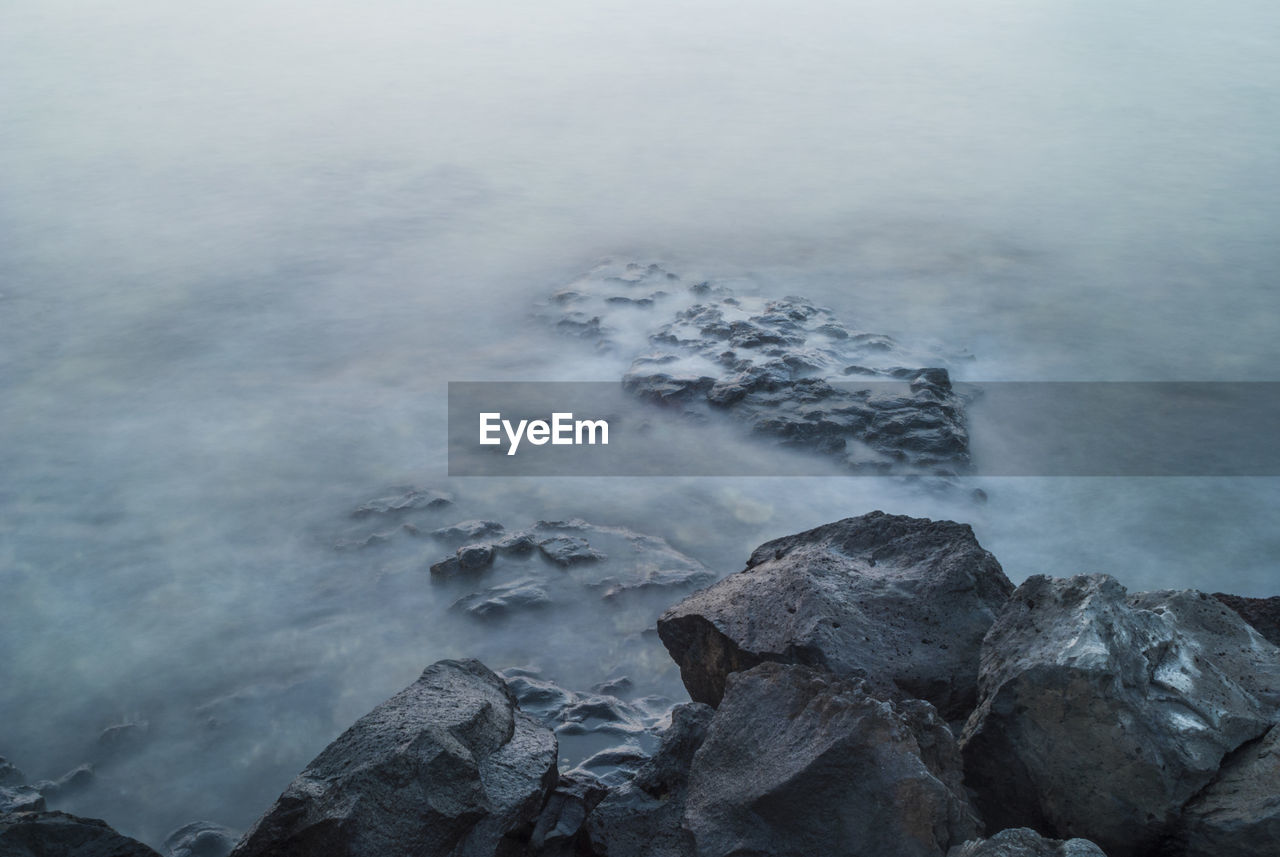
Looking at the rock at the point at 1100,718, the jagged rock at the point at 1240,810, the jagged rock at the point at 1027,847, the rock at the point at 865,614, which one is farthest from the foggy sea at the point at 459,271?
the jagged rock at the point at 1240,810

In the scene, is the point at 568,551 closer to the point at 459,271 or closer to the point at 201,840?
the point at 201,840

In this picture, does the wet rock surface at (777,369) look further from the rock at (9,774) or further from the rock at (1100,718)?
the rock at (9,774)

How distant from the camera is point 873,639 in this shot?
121 inches

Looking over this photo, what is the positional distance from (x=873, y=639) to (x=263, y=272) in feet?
17.0

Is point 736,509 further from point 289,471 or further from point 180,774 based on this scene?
point 180,774

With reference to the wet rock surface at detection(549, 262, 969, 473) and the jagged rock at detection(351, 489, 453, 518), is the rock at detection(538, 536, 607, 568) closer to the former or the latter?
the jagged rock at detection(351, 489, 453, 518)

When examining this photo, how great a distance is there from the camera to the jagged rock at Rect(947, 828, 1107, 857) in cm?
222

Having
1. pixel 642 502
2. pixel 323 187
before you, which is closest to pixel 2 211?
pixel 323 187

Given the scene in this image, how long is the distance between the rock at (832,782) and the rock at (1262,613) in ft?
4.08

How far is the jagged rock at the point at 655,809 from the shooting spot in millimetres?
2649

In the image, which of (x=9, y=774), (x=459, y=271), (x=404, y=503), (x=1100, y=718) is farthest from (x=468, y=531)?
(x=459, y=271)

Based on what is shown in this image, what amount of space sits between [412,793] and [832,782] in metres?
0.95

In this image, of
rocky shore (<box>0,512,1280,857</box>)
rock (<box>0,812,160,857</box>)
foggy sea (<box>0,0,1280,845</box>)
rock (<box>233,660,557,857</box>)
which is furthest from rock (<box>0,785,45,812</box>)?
rock (<box>233,660,557,857</box>)

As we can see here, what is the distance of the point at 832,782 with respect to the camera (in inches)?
97.7
